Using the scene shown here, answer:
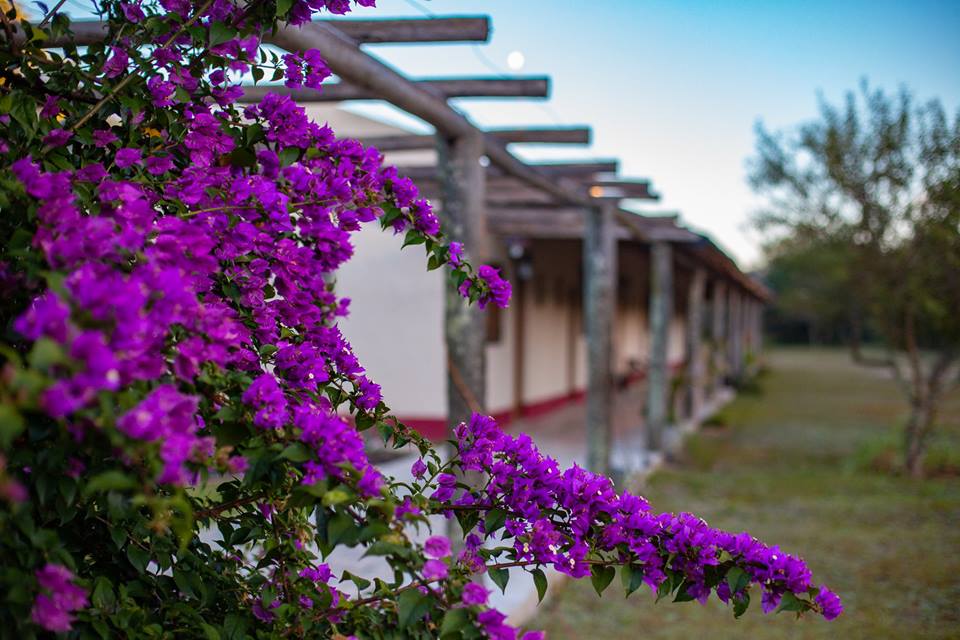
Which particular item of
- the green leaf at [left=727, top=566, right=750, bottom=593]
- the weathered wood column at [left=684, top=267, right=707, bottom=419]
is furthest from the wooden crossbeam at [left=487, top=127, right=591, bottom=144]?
the weathered wood column at [left=684, top=267, right=707, bottom=419]

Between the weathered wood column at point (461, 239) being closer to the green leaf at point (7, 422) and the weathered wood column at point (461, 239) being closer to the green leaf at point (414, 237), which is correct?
the green leaf at point (414, 237)

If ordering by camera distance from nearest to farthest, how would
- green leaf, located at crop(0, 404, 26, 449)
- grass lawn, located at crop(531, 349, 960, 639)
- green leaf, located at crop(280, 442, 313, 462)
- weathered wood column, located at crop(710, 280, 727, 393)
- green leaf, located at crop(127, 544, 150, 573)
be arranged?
green leaf, located at crop(0, 404, 26, 449) → green leaf, located at crop(280, 442, 313, 462) → green leaf, located at crop(127, 544, 150, 573) → grass lawn, located at crop(531, 349, 960, 639) → weathered wood column, located at crop(710, 280, 727, 393)

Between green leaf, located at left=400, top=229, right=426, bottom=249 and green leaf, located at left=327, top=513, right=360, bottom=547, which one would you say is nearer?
green leaf, located at left=327, top=513, right=360, bottom=547

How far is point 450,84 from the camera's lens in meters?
4.15

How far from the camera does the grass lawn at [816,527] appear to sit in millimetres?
4832

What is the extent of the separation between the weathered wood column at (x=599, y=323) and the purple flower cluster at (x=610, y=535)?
595cm

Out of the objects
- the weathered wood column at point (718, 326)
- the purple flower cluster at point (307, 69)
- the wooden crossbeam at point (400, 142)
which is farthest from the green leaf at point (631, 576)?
the weathered wood column at point (718, 326)

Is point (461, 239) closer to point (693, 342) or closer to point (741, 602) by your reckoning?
point (741, 602)

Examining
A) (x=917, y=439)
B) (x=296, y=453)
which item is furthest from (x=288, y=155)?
(x=917, y=439)

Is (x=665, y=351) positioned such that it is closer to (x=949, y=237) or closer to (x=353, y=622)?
(x=949, y=237)

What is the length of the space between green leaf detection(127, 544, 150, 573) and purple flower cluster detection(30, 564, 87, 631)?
0.38 metres

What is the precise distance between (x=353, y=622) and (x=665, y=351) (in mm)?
9397

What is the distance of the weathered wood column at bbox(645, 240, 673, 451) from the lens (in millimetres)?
10359

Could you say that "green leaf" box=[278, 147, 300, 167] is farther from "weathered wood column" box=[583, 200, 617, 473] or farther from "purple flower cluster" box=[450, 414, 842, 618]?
"weathered wood column" box=[583, 200, 617, 473]
